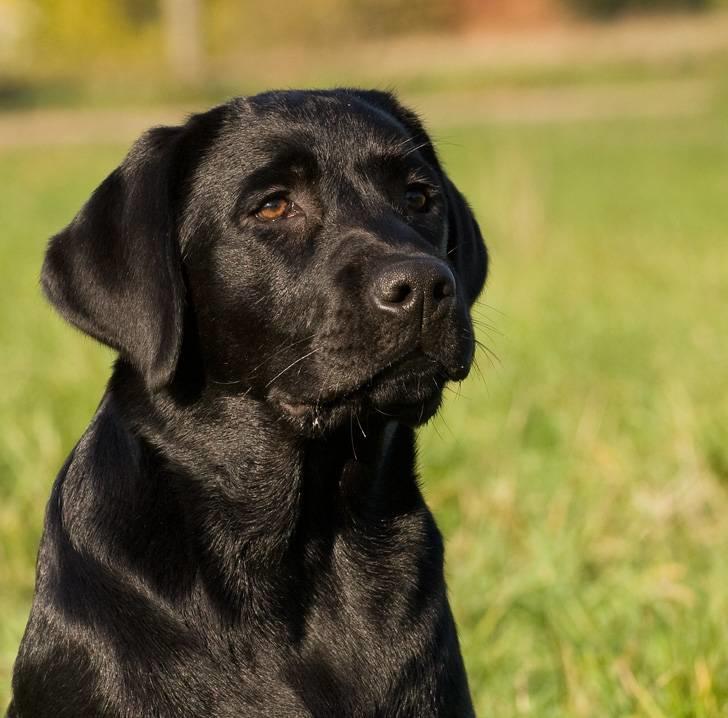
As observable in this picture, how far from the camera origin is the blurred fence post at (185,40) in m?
39.3

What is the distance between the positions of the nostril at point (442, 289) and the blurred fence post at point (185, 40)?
36.3 metres

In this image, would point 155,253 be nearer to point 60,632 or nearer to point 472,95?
point 60,632

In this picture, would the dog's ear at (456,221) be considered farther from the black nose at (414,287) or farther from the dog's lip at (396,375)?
the black nose at (414,287)

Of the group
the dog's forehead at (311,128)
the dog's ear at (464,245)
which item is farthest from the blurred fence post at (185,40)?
the dog's forehead at (311,128)

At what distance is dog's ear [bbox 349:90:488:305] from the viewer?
140 inches

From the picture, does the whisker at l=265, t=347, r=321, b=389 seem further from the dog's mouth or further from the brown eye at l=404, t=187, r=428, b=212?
the brown eye at l=404, t=187, r=428, b=212

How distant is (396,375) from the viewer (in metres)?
2.90

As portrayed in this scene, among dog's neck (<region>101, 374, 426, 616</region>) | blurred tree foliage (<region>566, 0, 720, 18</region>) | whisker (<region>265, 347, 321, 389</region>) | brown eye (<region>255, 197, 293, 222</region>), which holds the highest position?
brown eye (<region>255, 197, 293, 222</region>)

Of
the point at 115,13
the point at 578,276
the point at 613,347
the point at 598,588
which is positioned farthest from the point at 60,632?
the point at 115,13

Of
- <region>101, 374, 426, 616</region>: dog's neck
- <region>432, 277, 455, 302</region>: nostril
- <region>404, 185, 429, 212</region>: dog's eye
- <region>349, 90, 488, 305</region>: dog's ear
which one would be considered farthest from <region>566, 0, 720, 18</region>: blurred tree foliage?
<region>432, 277, 455, 302</region>: nostril

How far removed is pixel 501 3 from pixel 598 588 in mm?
43549

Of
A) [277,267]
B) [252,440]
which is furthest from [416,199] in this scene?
[252,440]

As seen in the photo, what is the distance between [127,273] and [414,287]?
26.3 inches

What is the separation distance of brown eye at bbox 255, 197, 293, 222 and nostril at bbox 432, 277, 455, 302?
520mm
